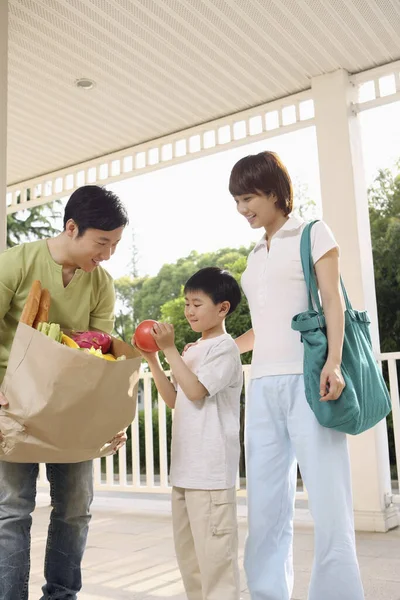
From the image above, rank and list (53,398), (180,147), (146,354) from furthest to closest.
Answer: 1. (180,147)
2. (146,354)
3. (53,398)

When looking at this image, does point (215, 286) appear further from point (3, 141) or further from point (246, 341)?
point (3, 141)

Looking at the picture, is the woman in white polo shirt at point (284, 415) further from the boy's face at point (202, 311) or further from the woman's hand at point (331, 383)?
the boy's face at point (202, 311)

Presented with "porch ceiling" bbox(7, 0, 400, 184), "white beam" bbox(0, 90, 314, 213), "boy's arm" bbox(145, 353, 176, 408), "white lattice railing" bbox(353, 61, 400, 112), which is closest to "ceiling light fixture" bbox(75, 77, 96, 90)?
"porch ceiling" bbox(7, 0, 400, 184)

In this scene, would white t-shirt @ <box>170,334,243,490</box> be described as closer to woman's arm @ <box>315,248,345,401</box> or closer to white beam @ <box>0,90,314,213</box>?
woman's arm @ <box>315,248,345,401</box>

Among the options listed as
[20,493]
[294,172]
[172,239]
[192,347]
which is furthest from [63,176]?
[172,239]

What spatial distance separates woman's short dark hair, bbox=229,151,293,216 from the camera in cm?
169

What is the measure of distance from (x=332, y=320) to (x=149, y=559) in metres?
1.72

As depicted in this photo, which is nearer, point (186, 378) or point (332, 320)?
point (332, 320)

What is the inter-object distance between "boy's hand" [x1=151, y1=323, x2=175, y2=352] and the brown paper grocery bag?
216 millimetres

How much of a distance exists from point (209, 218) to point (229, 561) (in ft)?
78.1

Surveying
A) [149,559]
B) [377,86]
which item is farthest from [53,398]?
[377,86]

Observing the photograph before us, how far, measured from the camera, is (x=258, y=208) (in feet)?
5.63

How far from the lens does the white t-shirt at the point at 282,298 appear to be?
162cm

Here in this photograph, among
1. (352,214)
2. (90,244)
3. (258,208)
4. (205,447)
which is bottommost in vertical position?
(205,447)
